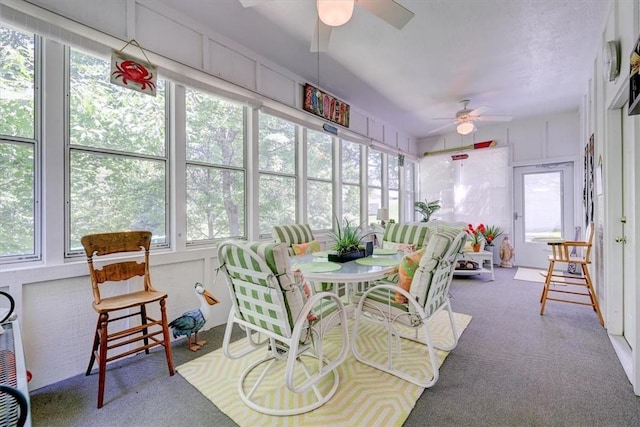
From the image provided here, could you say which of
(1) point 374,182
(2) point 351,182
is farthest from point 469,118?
(2) point 351,182

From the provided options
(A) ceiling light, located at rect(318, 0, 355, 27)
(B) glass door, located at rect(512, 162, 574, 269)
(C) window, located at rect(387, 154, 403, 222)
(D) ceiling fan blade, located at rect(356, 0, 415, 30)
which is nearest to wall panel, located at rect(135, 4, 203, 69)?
(A) ceiling light, located at rect(318, 0, 355, 27)

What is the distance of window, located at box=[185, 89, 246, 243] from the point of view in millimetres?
2752

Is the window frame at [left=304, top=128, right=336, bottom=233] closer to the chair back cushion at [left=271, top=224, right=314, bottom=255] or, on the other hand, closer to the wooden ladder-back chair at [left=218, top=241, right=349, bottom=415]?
the chair back cushion at [left=271, top=224, right=314, bottom=255]

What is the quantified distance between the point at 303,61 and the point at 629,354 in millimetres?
3922

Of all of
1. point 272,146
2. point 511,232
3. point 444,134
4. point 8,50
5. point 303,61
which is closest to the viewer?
point 8,50

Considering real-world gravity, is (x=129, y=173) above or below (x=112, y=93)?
below

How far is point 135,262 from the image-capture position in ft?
7.07

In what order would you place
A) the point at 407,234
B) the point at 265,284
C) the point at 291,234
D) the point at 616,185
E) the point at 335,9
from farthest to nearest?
the point at 407,234
the point at 291,234
the point at 616,185
the point at 335,9
the point at 265,284

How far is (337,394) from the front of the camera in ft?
5.74

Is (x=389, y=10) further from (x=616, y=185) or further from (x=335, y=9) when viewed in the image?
(x=616, y=185)

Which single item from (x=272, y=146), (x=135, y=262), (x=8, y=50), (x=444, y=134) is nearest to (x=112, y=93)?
(x=8, y=50)

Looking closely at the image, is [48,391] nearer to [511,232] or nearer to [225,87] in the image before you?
[225,87]

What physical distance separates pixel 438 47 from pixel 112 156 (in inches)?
127

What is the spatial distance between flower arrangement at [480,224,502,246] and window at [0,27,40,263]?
6002 mm
